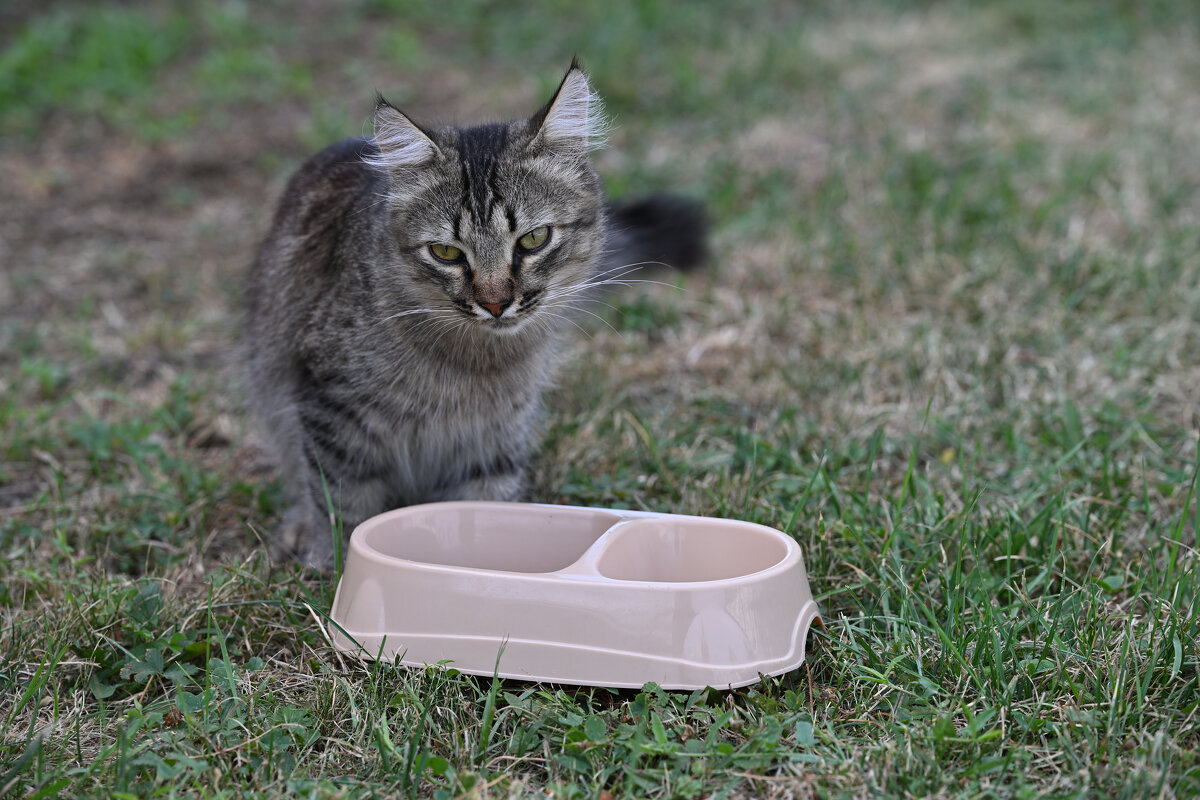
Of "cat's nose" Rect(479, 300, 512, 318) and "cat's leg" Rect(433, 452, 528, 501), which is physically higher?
"cat's nose" Rect(479, 300, 512, 318)

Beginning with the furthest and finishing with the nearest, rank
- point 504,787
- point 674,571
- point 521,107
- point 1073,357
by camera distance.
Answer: point 521,107 < point 1073,357 < point 674,571 < point 504,787

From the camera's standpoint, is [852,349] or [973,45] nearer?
[852,349]

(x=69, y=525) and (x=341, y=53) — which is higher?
(x=341, y=53)

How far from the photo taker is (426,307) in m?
2.72

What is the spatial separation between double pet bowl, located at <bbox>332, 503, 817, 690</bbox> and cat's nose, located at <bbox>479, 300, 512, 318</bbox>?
0.58 metres

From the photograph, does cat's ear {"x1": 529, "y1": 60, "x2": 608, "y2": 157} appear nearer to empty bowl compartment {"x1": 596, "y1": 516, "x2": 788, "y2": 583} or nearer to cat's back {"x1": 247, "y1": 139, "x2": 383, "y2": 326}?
cat's back {"x1": 247, "y1": 139, "x2": 383, "y2": 326}

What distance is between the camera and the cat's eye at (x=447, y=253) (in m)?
2.63

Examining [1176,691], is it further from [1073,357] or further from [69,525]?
[69,525]

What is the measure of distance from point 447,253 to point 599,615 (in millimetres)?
1011

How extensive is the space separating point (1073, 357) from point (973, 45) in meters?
4.48

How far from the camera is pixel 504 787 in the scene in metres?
1.97

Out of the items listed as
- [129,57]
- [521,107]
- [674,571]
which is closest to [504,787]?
[674,571]

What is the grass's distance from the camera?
6.68 ft

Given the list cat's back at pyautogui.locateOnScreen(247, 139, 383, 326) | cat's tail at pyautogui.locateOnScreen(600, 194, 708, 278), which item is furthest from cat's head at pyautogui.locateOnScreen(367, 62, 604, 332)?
cat's tail at pyautogui.locateOnScreen(600, 194, 708, 278)
